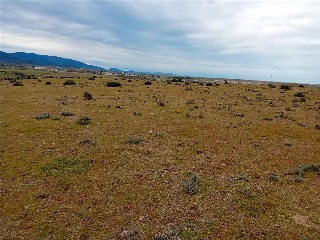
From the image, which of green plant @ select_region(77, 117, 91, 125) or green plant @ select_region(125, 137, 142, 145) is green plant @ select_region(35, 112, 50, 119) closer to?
green plant @ select_region(77, 117, 91, 125)

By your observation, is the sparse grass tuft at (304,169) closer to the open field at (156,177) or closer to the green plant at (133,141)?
the open field at (156,177)

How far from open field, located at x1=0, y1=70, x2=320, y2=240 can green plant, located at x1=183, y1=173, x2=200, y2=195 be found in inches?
5.9

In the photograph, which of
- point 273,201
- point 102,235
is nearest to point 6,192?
point 102,235

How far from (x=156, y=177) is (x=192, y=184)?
2041 millimetres

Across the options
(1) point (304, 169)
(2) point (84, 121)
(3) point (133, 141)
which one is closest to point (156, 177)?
(3) point (133, 141)

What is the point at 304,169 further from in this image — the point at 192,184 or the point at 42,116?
the point at 42,116

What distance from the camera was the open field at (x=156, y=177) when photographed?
43.7 feet

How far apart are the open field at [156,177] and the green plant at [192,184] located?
0.15m

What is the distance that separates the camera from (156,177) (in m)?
17.5

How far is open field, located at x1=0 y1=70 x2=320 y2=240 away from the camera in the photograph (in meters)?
13.3

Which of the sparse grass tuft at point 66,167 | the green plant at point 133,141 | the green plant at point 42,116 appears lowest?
the sparse grass tuft at point 66,167

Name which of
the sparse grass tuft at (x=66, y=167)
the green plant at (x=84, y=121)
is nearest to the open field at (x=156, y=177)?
the sparse grass tuft at (x=66, y=167)

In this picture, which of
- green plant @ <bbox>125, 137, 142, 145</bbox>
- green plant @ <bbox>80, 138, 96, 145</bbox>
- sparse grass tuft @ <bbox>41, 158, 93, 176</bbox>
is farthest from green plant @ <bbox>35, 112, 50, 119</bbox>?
sparse grass tuft @ <bbox>41, 158, 93, 176</bbox>

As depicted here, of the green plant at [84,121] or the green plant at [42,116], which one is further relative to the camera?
the green plant at [42,116]
